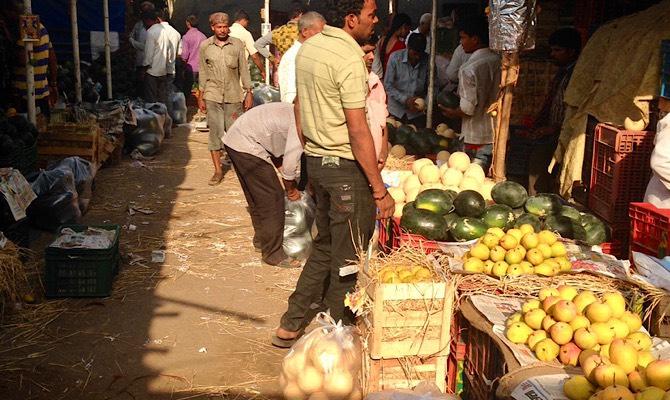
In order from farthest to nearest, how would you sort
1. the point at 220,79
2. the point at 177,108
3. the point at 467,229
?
1. the point at 177,108
2. the point at 220,79
3. the point at 467,229

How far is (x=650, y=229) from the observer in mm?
4785

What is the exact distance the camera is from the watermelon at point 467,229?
555cm

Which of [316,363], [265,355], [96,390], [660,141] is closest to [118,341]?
[96,390]

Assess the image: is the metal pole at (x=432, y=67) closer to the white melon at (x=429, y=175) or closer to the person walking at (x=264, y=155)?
the white melon at (x=429, y=175)

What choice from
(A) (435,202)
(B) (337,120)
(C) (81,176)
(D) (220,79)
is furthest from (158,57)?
(B) (337,120)

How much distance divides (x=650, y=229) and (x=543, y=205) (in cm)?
128

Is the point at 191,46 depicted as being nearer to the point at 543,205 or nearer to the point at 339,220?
Answer: the point at 543,205

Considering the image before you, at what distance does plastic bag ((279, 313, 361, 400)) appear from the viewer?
4.25m

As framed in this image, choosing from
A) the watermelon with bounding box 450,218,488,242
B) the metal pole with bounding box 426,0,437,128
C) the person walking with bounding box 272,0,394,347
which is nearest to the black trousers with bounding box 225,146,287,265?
the person walking with bounding box 272,0,394,347

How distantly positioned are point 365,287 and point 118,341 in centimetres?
228

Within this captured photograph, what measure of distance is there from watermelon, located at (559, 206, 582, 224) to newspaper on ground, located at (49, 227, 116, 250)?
3686mm

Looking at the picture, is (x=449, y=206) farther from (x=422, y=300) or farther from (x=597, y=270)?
(x=422, y=300)

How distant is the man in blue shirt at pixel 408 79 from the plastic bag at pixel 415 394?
7.32m

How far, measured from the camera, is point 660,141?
4.90 m
